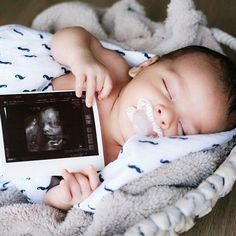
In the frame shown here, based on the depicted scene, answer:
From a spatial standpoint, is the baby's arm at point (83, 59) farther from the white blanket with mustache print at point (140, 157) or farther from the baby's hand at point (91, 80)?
the white blanket with mustache print at point (140, 157)

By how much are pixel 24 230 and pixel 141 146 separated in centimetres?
25

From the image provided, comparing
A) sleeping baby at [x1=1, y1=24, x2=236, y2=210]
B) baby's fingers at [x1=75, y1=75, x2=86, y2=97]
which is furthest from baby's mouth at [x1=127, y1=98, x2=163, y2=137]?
baby's fingers at [x1=75, y1=75, x2=86, y2=97]

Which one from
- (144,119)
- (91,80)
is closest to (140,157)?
(144,119)

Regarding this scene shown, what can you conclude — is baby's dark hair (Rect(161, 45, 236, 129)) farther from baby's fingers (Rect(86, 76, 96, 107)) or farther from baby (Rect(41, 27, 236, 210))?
baby's fingers (Rect(86, 76, 96, 107))

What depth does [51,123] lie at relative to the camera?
3.36 feet

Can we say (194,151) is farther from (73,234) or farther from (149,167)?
(73,234)

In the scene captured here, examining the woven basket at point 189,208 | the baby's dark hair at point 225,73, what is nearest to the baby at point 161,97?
the baby's dark hair at point 225,73

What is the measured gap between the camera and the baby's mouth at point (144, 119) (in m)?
1.00

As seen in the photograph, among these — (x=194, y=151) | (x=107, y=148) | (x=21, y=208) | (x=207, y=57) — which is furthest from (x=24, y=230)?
(x=207, y=57)

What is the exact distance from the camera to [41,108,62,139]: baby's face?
1.02 metres

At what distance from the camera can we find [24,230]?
0.99 metres

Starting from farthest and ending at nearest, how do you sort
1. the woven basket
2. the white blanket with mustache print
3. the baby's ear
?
the baby's ear < the white blanket with mustache print < the woven basket

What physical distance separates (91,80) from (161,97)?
133mm

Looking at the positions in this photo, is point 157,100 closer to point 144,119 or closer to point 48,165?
point 144,119
